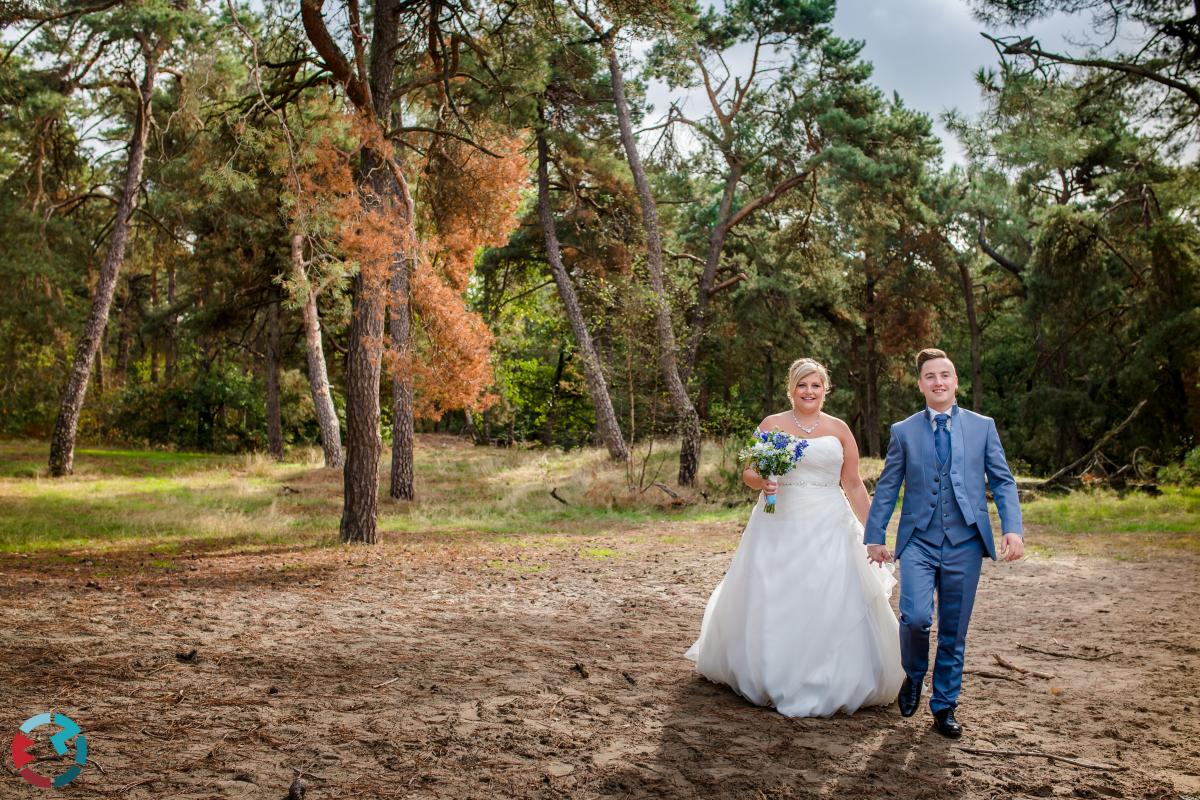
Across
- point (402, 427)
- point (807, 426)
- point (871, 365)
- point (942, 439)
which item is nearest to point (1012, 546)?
point (942, 439)

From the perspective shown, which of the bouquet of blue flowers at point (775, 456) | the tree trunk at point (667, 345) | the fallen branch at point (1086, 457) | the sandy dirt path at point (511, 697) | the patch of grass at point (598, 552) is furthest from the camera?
the tree trunk at point (667, 345)

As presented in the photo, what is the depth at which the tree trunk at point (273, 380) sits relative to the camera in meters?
26.7

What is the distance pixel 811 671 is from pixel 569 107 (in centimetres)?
2124

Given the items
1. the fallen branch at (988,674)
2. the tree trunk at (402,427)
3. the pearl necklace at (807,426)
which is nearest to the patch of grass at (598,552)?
the fallen branch at (988,674)

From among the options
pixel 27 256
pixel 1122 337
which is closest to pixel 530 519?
pixel 27 256

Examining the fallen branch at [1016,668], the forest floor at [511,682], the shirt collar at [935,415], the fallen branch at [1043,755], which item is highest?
the shirt collar at [935,415]

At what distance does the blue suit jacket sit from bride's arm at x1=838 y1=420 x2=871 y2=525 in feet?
2.18

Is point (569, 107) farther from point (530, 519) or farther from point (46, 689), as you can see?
point (46, 689)

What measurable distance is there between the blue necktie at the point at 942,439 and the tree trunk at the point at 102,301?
67.1 ft

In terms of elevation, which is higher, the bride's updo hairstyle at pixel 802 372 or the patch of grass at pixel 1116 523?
the bride's updo hairstyle at pixel 802 372

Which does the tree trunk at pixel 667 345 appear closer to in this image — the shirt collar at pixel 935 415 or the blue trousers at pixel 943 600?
the shirt collar at pixel 935 415

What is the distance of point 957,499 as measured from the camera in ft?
15.7

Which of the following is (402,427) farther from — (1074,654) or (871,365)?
(871,365)

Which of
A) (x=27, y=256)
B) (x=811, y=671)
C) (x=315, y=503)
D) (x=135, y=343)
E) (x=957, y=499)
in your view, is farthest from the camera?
(x=135, y=343)
